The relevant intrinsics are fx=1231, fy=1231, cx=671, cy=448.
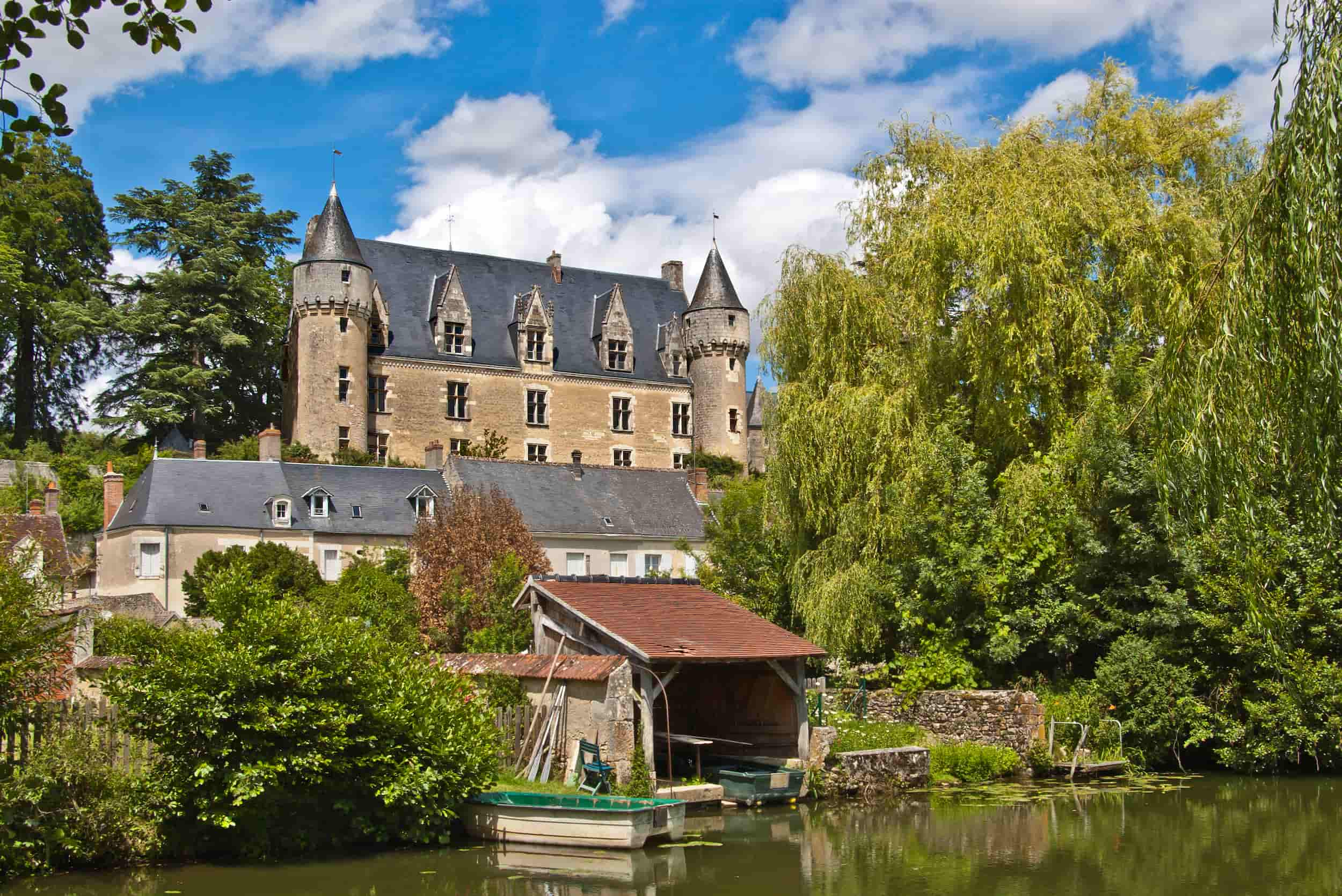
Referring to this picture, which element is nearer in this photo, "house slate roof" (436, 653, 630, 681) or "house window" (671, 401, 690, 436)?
"house slate roof" (436, 653, 630, 681)

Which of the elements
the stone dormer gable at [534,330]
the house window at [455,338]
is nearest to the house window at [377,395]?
the house window at [455,338]

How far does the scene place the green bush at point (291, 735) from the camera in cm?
1170

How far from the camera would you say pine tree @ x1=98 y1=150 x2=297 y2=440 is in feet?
143

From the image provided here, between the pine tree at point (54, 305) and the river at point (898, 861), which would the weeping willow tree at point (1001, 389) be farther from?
the pine tree at point (54, 305)

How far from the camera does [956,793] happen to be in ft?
54.3

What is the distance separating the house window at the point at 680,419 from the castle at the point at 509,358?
0.24ft

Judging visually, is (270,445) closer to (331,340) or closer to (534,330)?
(331,340)

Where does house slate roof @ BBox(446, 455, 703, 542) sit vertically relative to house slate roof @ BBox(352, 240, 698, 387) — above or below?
below

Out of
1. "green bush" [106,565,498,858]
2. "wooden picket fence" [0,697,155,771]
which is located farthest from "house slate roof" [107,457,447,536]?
"wooden picket fence" [0,697,155,771]

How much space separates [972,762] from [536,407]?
3221cm

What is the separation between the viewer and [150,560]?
103 feet

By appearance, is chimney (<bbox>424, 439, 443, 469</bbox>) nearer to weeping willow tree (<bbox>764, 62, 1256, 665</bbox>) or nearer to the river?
weeping willow tree (<bbox>764, 62, 1256, 665</bbox>)

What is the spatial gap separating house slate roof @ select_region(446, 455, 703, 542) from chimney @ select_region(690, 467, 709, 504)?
29 centimetres

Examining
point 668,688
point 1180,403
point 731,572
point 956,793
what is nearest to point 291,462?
point 731,572
